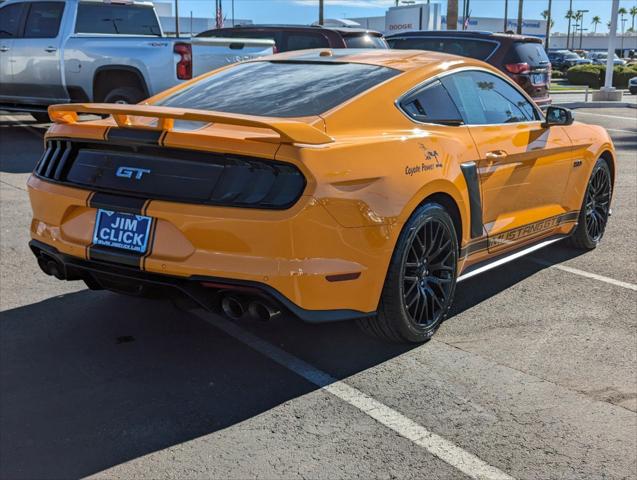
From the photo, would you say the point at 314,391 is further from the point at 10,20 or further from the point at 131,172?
the point at 10,20

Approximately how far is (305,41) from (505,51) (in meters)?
3.58

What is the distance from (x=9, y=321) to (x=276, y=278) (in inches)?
79.7

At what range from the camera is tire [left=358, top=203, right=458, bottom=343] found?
4.02m

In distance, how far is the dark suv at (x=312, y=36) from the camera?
13219 mm

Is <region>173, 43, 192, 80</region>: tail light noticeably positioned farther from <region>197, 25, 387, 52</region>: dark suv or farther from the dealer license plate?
the dealer license plate

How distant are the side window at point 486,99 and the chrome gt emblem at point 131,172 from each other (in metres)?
Result: 1.99

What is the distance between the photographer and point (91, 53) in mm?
11383

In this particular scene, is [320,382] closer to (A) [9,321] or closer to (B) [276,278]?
(B) [276,278]

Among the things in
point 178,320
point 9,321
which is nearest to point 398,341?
point 178,320

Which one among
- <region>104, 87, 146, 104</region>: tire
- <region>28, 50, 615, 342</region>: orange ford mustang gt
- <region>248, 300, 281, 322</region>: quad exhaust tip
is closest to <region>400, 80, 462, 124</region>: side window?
<region>28, 50, 615, 342</region>: orange ford mustang gt

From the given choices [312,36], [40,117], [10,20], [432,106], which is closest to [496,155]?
[432,106]

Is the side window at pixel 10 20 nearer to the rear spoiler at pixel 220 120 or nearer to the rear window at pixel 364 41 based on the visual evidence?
the rear window at pixel 364 41

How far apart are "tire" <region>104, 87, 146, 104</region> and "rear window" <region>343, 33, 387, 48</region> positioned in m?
3.76

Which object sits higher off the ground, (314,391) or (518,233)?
(518,233)
